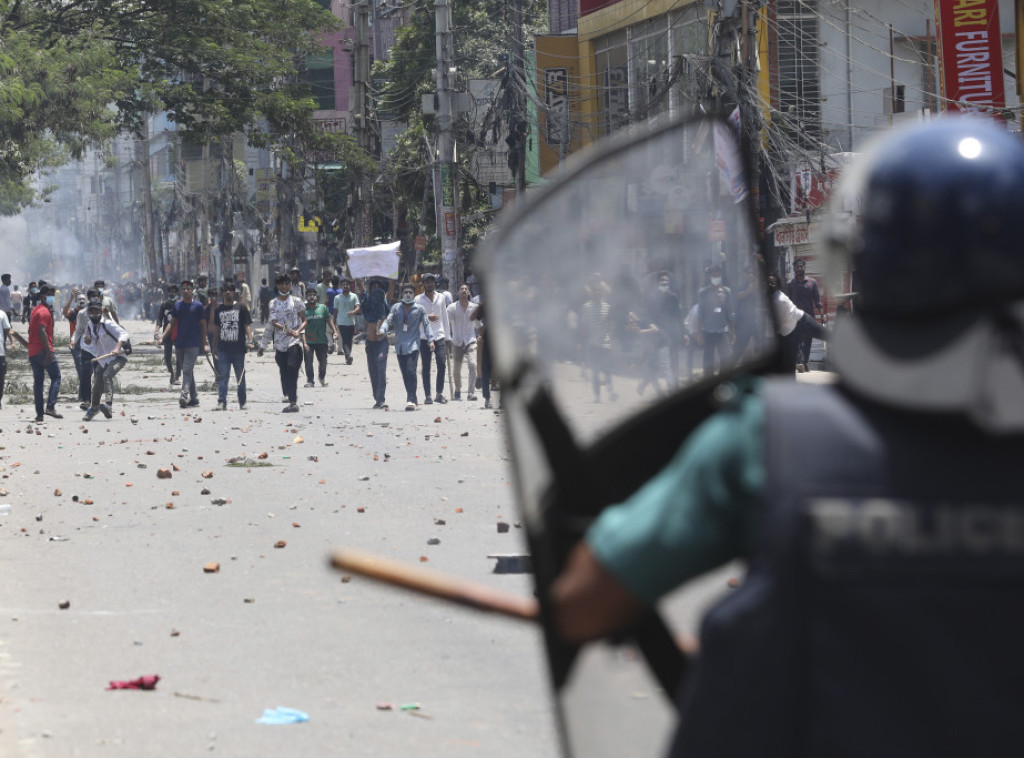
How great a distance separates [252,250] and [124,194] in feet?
281

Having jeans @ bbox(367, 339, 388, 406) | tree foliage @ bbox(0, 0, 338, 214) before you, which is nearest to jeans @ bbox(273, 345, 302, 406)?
jeans @ bbox(367, 339, 388, 406)

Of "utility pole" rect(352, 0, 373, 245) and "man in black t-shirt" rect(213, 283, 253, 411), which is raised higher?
"utility pole" rect(352, 0, 373, 245)

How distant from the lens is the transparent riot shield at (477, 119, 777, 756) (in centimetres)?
200

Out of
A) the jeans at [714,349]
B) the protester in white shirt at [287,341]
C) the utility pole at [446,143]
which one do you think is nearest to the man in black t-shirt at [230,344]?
the protester in white shirt at [287,341]

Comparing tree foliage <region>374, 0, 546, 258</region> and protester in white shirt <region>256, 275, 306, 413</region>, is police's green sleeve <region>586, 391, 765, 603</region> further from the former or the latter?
tree foliage <region>374, 0, 546, 258</region>

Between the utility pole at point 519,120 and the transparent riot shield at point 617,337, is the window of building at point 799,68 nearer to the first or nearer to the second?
the utility pole at point 519,120

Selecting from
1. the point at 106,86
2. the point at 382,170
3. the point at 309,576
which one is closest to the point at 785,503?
the point at 309,576

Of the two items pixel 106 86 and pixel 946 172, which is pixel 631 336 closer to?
pixel 946 172

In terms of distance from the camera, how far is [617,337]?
A: 91.0 inches

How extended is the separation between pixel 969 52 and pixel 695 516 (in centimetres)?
1843

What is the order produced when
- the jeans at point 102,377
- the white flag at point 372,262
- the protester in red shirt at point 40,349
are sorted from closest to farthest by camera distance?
the protester in red shirt at point 40,349 < the jeans at point 102,377 < the white flag at point 372,262

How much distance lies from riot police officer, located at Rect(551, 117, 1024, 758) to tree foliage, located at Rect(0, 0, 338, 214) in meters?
32.6

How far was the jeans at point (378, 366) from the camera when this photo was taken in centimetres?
1927

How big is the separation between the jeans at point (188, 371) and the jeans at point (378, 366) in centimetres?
240
